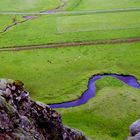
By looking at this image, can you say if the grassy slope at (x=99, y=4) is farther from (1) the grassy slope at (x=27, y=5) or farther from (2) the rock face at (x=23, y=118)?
(2) the rock face at (x=23, y=118)

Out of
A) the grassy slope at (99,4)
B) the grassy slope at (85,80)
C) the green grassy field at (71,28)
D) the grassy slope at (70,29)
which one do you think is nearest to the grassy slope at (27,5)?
the grassy slope at (99,4)

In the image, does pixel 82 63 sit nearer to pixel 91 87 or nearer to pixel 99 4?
pixel 91 87

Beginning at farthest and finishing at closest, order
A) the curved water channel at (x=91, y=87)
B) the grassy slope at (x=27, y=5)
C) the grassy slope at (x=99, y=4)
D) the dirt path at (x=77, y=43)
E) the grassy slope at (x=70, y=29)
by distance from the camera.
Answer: the grassy slope at (x=27, y=5), the grassy slope at (x=99, y=4), the grassy slope at (x=70, y=29), the dirt path at (x=77, y=43), the curved water channel at (x=91, y=87)

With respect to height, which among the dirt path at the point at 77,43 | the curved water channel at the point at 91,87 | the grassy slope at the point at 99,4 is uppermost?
the grassy slope at the point at 99,4

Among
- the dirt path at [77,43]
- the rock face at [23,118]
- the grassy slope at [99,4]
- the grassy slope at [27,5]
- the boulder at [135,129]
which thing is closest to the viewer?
the rock face at [23,118]

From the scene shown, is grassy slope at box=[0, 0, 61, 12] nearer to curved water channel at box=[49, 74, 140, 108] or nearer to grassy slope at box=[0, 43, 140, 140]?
grassy slope at box=[0, 43, 140, 140]

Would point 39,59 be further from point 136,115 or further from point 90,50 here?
point 136,115

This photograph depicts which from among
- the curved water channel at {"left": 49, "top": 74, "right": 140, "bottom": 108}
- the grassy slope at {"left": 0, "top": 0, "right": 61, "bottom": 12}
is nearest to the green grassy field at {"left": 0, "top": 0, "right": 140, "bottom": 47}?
the grassy slope at {"left": 0, "top": 0, "right": 61, "bottom": 12}
